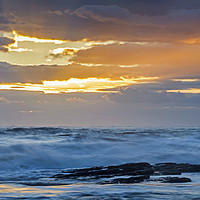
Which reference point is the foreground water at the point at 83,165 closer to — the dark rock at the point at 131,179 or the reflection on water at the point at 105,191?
the reflection on water at the point at 105,191

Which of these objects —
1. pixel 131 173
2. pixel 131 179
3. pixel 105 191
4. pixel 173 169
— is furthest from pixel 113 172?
pixel 105 191

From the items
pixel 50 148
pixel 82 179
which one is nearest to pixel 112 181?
pixel 82 179

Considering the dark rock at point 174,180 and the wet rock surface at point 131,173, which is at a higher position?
the wet rock surface at point 131,173

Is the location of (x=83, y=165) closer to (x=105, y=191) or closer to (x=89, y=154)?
(x=89, y=154)

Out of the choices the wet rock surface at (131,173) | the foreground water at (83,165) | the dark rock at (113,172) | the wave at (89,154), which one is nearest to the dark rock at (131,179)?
the wet rock surface at (131,173)

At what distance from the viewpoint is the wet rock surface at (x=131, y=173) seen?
38.4 feet

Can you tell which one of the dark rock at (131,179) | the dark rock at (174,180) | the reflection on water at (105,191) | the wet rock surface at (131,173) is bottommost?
the reflection on water at (105,191)

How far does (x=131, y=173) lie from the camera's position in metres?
13.1

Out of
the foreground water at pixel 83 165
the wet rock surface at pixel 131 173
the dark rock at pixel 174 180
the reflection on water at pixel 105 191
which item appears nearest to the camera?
the reflection on water at pixel 105 191

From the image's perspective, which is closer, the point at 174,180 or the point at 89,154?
the point at 174,180

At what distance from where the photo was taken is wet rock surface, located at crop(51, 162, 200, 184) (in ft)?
38.4

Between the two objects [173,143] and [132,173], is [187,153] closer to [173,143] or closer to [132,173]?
[173,143]

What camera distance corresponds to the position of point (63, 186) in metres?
10.8

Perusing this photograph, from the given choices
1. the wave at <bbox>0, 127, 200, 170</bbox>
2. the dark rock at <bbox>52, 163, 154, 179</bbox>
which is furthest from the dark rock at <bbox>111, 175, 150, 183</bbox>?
the wave at <bbox>0, 127, 200, 170</bbox>
